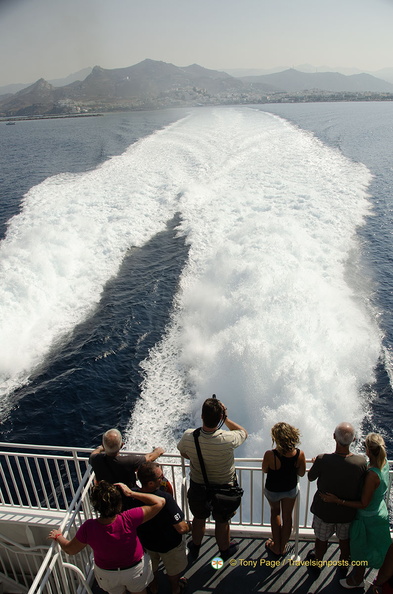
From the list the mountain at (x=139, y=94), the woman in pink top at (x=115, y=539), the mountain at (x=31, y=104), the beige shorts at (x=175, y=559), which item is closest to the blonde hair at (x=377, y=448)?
the woman in pink top at (x=115, y=539)

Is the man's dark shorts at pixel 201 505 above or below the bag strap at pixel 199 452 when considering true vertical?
below

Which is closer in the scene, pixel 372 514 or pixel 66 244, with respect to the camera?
pixel 372 514

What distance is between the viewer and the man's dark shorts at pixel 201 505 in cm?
429

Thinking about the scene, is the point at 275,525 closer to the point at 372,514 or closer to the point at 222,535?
the point at 222,535

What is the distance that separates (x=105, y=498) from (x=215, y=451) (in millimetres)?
1225

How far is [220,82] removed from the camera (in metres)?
196

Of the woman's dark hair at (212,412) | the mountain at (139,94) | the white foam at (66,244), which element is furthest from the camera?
the mountain at (139,94)

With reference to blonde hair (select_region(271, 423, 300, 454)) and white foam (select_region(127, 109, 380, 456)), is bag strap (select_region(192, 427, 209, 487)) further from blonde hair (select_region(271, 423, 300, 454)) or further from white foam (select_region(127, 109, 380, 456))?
white foam (select_region(127, 109, 380, 456))

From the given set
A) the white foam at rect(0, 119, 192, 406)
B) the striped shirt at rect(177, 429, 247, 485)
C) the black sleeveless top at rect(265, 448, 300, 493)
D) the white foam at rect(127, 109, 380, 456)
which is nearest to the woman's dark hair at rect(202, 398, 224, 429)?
the striped shirt at rect(177, 429, 247, 485)

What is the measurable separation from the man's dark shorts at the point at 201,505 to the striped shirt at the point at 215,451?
106 mm

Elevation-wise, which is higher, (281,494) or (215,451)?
(215,451)

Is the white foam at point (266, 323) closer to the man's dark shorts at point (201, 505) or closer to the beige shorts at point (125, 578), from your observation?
the man's dark shorts at point (201, 505)

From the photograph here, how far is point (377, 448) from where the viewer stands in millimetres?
3818

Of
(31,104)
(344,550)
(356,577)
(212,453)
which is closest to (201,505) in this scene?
(212,453)
